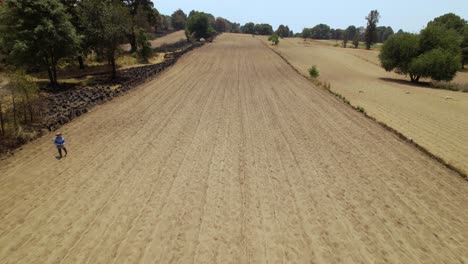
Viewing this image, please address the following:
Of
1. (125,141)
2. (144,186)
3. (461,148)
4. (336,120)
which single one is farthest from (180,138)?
(461,148)

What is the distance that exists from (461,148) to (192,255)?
1739 cm

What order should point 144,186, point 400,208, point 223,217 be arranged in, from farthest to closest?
point 144,186
point 400,208
point 223,217

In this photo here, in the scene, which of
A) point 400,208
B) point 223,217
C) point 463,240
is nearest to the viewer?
point 463,240

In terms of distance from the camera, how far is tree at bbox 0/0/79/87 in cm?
2870

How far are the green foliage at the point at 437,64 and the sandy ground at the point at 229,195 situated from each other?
26593 mm

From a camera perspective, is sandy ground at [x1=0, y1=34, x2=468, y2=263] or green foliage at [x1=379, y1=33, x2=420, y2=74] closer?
sandy ground at [x1=0, y1=34, x2=468, y2=263]

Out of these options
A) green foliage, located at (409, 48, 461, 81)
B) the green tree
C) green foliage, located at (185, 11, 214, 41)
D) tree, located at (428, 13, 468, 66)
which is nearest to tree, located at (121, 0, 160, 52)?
green foliage, located at (185, 11, 214, 41)

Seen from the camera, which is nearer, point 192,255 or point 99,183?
point 192,255

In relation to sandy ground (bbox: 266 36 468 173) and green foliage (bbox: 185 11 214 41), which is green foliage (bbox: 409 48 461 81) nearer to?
sandy ground (bbox: 266 36 468 173)

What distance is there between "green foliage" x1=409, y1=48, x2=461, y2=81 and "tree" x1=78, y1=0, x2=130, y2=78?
41294mm

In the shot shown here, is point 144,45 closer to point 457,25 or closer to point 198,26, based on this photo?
point 198,26

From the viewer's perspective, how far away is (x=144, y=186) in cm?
1274

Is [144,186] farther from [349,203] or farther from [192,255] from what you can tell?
[349,203]

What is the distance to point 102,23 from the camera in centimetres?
3572
